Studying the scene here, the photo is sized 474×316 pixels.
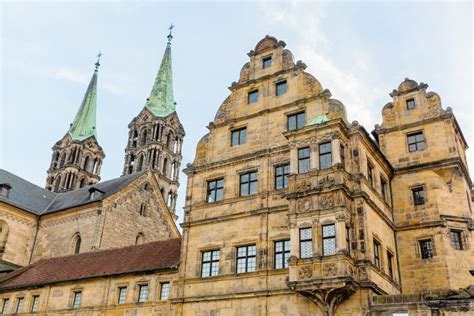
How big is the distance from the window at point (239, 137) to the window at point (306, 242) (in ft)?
23.5

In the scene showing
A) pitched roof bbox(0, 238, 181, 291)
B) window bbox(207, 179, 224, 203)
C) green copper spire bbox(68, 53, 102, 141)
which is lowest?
pitched roof bbox(0, 238, 181, 291)

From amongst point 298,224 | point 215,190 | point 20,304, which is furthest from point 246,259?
point 20,304

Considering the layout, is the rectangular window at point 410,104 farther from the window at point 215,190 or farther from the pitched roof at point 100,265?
the pitched roof at point 100,265

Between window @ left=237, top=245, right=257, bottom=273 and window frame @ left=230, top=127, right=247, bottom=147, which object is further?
window frame @ left=230, top=127, right=247, bottom=147

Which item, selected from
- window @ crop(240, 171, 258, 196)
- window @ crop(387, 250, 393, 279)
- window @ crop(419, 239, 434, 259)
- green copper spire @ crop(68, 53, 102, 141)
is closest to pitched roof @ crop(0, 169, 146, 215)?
window @ crop(240, 171, 258, 196)

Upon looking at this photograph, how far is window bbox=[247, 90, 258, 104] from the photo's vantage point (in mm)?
26950

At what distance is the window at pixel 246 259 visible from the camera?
2241 centimetres

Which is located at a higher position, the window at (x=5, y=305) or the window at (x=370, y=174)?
the window at (x=370, y=174)

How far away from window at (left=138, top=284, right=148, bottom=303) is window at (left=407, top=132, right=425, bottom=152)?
16158mm

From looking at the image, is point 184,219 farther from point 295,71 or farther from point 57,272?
point 57,272

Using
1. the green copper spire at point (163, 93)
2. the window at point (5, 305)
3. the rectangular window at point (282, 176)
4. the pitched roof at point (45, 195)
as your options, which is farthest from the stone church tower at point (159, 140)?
the rectangular window at point (282, 176)

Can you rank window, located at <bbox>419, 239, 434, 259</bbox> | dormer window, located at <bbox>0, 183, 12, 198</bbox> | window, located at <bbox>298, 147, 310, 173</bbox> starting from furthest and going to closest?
1. dormer window, located at <bbox>0, 183, 12, 198</bbox>
2. window, located at <bbox>419, 239, 434, 259</bbox>
3. window, located at <bbox>298, 147, 310, 173</bbox>

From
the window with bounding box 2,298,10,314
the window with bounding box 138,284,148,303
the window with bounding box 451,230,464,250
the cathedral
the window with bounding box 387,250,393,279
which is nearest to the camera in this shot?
the cathedral

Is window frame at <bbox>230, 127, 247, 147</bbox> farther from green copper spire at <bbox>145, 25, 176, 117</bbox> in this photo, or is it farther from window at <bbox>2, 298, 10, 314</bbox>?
green copper spire at <bbox>145, 25, 176, 117</bbox>
